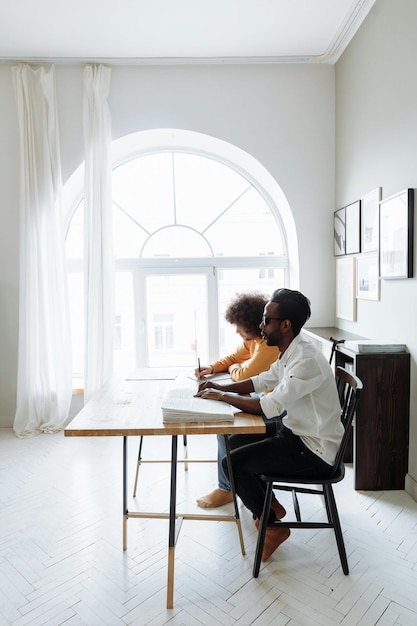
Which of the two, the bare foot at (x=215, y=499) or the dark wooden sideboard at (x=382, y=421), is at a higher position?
the dark wooden sideboard at (x=382, y=421)

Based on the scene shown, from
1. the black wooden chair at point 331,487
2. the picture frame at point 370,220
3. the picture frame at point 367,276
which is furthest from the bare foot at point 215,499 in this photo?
the picture frame at point 370,220

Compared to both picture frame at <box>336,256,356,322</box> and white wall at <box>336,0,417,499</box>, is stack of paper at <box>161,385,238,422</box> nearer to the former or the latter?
white wall at <box>336,0,417,499</box>

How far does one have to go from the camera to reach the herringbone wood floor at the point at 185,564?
5.70ft

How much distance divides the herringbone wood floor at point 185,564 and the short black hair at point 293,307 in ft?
3.54

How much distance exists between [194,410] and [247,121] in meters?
2.99

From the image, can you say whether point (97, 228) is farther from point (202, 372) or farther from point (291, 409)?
point (291, 409)

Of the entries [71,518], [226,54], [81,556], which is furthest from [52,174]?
[81,556]

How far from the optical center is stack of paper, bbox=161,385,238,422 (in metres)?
1.72

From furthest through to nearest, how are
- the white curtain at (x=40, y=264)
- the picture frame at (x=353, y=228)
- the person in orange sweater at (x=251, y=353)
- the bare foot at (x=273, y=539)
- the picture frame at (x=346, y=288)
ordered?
the white curtain at (x=40, y=264) < the picture frame at (x=346, y=288) < the picture frame at (x=353, y=228) < the person in orange sweater at (x=251, y=353) < the bare foot at (x=273, y=539)

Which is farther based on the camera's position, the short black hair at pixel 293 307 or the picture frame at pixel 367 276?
the picture frame at pixel 367 276

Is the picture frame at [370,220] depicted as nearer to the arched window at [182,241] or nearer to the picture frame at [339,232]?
the picture frame at [339,232]

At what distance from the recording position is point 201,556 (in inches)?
82.7

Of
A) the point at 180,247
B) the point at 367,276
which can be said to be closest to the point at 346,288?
the point at 367,276

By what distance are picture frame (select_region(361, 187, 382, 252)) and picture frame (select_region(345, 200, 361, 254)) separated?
0.15 ft
